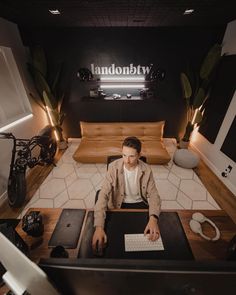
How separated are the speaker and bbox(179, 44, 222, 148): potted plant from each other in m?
2.82

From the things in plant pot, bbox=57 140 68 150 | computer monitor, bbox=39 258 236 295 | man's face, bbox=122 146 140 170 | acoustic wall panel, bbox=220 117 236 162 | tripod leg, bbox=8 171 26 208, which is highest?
computer monitor, bbox=39 258 236 295

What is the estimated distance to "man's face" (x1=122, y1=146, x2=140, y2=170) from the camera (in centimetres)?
142

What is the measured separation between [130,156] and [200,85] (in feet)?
10.3

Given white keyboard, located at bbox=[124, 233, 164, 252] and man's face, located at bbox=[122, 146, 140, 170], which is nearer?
white keyboard, located at bbox=[124, 233, 164, 252]

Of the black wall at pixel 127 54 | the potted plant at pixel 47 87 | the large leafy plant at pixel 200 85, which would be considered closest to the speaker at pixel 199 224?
the large leafy plant at pixel 200 85

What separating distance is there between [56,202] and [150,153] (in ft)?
6.30

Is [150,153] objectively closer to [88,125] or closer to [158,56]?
[88,125]

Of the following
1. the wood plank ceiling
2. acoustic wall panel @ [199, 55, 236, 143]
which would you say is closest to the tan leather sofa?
acoustic wall panel @ [199, 55, 236, 143]

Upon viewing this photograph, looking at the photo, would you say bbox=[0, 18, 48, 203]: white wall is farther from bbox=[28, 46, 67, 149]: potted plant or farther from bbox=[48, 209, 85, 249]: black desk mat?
bbox=[48, 209, 85, 249]: black desk mat

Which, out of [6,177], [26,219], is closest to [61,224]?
[26,219]

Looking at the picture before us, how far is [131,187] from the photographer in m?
1.65

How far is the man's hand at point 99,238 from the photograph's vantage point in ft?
3.38

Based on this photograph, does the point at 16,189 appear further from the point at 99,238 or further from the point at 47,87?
the point at 47,87

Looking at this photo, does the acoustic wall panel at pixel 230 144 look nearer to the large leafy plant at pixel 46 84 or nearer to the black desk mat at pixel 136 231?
the black desk mat at pixel 136 231
